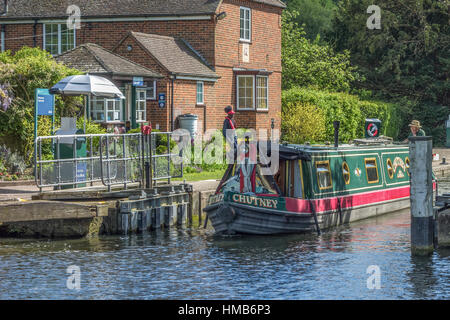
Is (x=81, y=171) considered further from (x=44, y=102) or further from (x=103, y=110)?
(x=103, y=110)

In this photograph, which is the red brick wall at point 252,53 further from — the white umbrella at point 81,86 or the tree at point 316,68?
the white umbrella at point 81,86

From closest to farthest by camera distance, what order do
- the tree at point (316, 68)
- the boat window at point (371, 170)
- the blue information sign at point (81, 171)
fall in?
the blue information sign at point (81, 171), the boat window at point (371, 170), the tree at point (316, 68)

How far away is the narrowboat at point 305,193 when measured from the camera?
19.2 meters

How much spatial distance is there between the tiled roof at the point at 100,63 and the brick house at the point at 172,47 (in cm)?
5

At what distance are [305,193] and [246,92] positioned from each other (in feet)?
63.9

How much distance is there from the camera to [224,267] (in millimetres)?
15859

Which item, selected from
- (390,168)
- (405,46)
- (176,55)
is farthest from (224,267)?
(405,46)

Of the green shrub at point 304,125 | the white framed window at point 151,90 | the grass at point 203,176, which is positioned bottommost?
the grass at point 203,176

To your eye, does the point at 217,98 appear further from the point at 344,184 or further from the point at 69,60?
the point at 344,184

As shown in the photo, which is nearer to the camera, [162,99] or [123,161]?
[123,161]

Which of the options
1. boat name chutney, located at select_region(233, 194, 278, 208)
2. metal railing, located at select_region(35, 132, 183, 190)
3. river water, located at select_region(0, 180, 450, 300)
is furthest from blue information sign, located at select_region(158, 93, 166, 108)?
boat name chutney, located at select_region(233, 194, 278, 208)

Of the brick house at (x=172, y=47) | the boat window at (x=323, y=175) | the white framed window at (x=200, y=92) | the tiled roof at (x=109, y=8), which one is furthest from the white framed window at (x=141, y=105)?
the boat window at (x=323, y=175)

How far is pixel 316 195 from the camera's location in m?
20.7

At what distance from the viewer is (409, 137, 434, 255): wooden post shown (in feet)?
53.9
